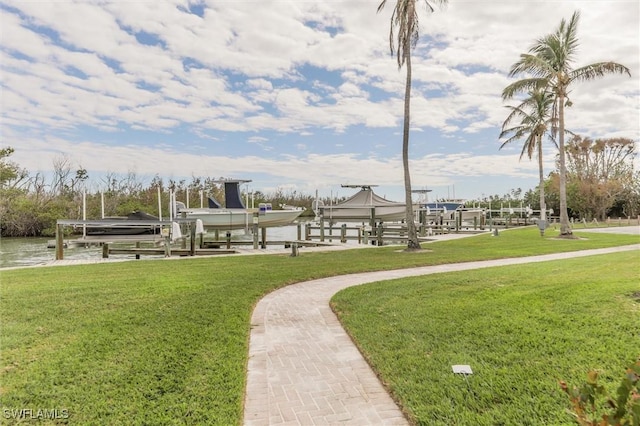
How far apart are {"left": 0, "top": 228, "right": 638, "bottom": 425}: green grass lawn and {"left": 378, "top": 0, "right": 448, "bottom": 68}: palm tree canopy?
32.4 ft

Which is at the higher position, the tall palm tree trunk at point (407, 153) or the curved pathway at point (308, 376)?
the tall palm tree trunk at point (407, 153)

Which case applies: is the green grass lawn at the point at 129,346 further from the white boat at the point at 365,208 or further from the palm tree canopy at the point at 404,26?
the white boat at the point at 365,208

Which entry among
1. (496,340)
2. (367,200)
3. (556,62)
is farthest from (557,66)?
(496,340)

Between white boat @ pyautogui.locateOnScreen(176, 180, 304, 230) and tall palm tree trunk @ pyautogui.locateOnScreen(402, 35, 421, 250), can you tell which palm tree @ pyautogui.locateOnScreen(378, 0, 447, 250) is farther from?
white boat @ pyautogui.locateOnScreen(176, 180, 304, 230)

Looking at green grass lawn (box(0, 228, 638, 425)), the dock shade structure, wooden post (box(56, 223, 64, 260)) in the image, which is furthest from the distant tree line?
green grass lawn (box(0, 228, 638, 425))

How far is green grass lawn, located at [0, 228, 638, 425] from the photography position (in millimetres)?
3016

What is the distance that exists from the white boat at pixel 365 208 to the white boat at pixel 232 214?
4150 mm

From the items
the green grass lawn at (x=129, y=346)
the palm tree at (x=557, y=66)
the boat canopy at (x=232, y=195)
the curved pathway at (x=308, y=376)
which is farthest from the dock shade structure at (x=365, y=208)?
the curved pathway at (x=308, y=376)

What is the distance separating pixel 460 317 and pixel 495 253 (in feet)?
27.9

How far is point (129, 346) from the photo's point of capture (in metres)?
4.13

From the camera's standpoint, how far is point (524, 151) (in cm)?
2573

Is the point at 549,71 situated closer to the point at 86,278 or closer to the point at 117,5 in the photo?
the point at 117,5

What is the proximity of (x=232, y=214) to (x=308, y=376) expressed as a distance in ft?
70.1

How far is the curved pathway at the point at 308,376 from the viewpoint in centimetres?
291
